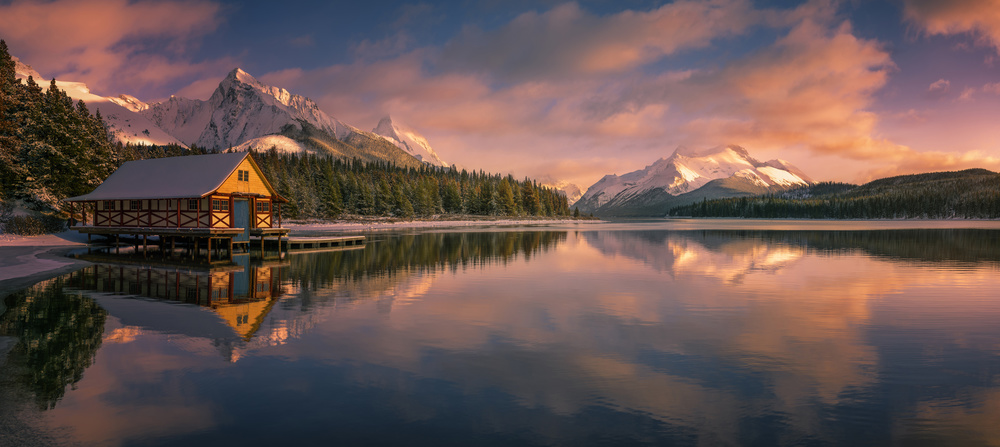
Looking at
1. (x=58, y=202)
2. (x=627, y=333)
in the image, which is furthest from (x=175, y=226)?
(x=627, y=333)

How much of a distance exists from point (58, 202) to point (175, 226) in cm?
2218

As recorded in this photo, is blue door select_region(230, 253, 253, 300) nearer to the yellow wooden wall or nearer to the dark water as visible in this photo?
the dark water

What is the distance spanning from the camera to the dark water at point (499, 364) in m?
8.61

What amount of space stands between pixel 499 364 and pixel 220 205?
39476 mm

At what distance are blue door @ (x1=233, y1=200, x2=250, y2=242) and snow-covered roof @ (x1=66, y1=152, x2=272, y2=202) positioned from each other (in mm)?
3203

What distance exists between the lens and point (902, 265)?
34594 mm

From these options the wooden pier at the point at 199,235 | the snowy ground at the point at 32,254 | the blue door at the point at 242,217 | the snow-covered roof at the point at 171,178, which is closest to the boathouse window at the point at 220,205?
the blue door at the point at 242,217

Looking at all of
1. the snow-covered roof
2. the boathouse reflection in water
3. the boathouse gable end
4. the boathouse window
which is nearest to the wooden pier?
the boathouse gable end

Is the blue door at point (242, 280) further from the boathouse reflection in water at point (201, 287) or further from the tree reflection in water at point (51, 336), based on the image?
the tree reflection in water at point (51, 336)

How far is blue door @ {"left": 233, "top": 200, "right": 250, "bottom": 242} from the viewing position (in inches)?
1780

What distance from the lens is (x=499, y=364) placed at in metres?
12.3

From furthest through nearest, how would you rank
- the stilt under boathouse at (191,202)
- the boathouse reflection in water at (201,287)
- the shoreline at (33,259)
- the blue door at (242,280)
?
1. the stilt under boathouse at (191,202)
2. the shoreline at (33,259)
3. the blue door at (242,280)
4. the boathouse reflection in water at (201,287)

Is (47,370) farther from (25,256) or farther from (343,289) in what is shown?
(25,256)

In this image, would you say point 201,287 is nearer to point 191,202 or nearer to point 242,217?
point 242,217
